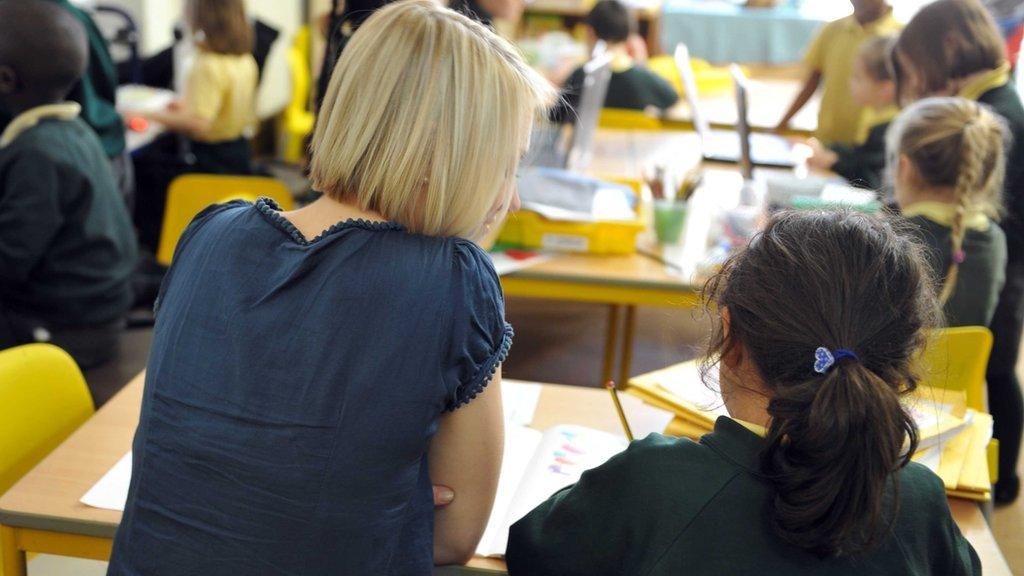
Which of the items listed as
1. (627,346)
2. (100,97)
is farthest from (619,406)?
(100,97)

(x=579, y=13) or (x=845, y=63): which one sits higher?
(x=845, y=63)

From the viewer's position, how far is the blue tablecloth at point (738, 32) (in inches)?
219

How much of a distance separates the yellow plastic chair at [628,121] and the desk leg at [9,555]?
3.08 m

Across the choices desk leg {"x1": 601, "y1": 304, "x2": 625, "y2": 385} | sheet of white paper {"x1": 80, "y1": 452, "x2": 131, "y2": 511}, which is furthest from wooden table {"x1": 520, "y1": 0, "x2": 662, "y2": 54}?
sheet of white paper {"x1": 80, "y1": 452, "x2": 131, "y2": 511}

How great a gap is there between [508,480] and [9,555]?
642mm

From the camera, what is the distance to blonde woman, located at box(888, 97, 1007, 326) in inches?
79.0

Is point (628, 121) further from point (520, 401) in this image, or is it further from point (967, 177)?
point (520, 401)

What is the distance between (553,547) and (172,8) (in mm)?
4496

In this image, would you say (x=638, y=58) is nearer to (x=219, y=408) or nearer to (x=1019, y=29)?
(x=1019, y=29)

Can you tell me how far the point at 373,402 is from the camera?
3.44 feet

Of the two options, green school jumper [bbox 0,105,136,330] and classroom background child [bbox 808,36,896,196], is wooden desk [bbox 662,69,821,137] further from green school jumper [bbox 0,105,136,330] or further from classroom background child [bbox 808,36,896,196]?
green school jumper [bbox 0,105,136,330]

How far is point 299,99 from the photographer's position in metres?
A: 5.12

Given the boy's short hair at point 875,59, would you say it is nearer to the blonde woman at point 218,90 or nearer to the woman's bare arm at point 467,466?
the blonde woman at point 218,90

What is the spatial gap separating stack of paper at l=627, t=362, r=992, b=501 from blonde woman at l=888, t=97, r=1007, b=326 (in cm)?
43
